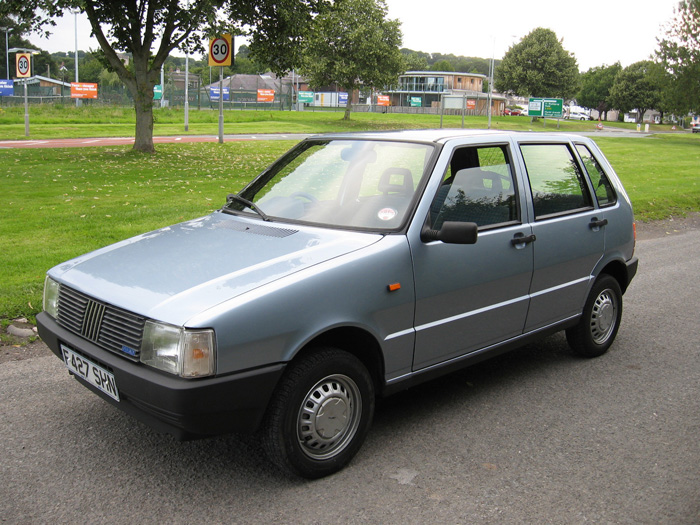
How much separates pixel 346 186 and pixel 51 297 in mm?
1845

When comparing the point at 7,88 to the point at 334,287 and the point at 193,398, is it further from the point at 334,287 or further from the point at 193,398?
the point at 193,398

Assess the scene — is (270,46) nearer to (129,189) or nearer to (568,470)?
(129,189)

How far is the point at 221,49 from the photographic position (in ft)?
65.6

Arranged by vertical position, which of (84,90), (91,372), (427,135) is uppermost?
(84,90)

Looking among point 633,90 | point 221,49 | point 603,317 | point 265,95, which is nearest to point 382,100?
point 265,95

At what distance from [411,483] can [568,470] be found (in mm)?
881

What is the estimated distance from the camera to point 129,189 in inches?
503

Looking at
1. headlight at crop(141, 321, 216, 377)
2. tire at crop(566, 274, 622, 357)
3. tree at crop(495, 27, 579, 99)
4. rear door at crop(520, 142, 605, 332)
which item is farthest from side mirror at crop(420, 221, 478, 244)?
tree at crop(495, 27, 579, 99)

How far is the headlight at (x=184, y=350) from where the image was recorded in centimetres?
297

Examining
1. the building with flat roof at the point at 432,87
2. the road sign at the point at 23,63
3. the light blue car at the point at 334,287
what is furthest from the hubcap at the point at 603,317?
the building with flat roof at the point at 432,87

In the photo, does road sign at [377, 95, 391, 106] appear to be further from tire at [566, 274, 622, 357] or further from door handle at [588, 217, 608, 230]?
door handle at [588, 217, 608, 230]

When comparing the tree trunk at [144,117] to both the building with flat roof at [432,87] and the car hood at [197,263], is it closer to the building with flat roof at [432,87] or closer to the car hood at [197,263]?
the car hood at [197,263]

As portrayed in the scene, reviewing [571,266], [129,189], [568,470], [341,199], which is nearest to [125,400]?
[341,199]

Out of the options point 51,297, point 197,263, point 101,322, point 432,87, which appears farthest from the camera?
point 432,87
